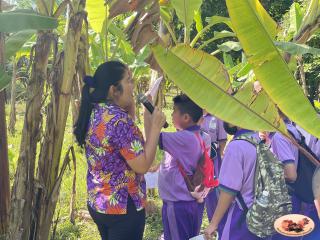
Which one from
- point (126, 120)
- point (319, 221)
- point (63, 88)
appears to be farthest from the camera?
point (319, 221)

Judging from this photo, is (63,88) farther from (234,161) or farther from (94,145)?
(234,161)

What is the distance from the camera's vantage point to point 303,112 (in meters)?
1.18

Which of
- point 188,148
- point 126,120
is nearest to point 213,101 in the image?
point 126,120

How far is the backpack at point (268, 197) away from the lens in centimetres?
176

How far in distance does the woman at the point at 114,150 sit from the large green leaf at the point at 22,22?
0.30 metres

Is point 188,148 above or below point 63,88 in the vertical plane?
below

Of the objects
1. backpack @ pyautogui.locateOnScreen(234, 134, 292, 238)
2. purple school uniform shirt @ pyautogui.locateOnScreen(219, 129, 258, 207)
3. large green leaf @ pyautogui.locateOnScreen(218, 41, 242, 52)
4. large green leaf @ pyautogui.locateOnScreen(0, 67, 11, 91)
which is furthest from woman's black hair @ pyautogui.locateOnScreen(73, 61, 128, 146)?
large green leaf @ pyautogui.locateOnScreen(218, 41, 242, 52)

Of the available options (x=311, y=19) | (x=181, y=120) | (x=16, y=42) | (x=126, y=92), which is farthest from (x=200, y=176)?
(x=16, y=42)

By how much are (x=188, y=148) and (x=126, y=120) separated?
500 millimetres

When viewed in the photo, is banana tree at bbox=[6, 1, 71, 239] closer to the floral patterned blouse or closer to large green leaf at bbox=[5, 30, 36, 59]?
large green leaf at bbox=[5, 30, 36, 59]

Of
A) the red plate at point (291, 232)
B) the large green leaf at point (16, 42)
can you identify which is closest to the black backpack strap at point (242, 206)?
the red plate at point (291, 232)

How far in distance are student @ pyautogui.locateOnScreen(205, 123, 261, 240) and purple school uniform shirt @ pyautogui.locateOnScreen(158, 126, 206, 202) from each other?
0.28 meters

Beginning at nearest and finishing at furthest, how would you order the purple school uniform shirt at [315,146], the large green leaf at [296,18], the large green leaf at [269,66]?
the large green leaf at [269,66], the purple school uniform shirt at [315,146], the large green leaf at [296,18]

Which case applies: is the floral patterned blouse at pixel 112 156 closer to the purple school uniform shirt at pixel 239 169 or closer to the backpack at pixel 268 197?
the purple school uniform shirt at pixel 239 169
